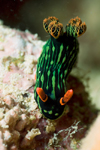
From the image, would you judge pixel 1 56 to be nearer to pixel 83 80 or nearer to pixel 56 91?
pixel 56 91

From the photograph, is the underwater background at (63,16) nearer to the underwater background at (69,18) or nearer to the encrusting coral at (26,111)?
the underwater background at (69,18)

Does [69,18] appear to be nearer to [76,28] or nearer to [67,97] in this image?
[76,28]

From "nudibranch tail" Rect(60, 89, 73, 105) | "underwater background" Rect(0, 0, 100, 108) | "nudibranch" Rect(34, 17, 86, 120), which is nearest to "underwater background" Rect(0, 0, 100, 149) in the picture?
"underwater background" Rect(0, 0, 100, 108)

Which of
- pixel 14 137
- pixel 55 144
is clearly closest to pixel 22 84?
pixel 14 137

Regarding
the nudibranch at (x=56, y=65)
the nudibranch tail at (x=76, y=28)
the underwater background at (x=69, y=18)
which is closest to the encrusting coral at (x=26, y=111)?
the nudibranch at (x=56, y=65)


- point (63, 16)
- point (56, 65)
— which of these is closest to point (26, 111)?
point (56, 65)
